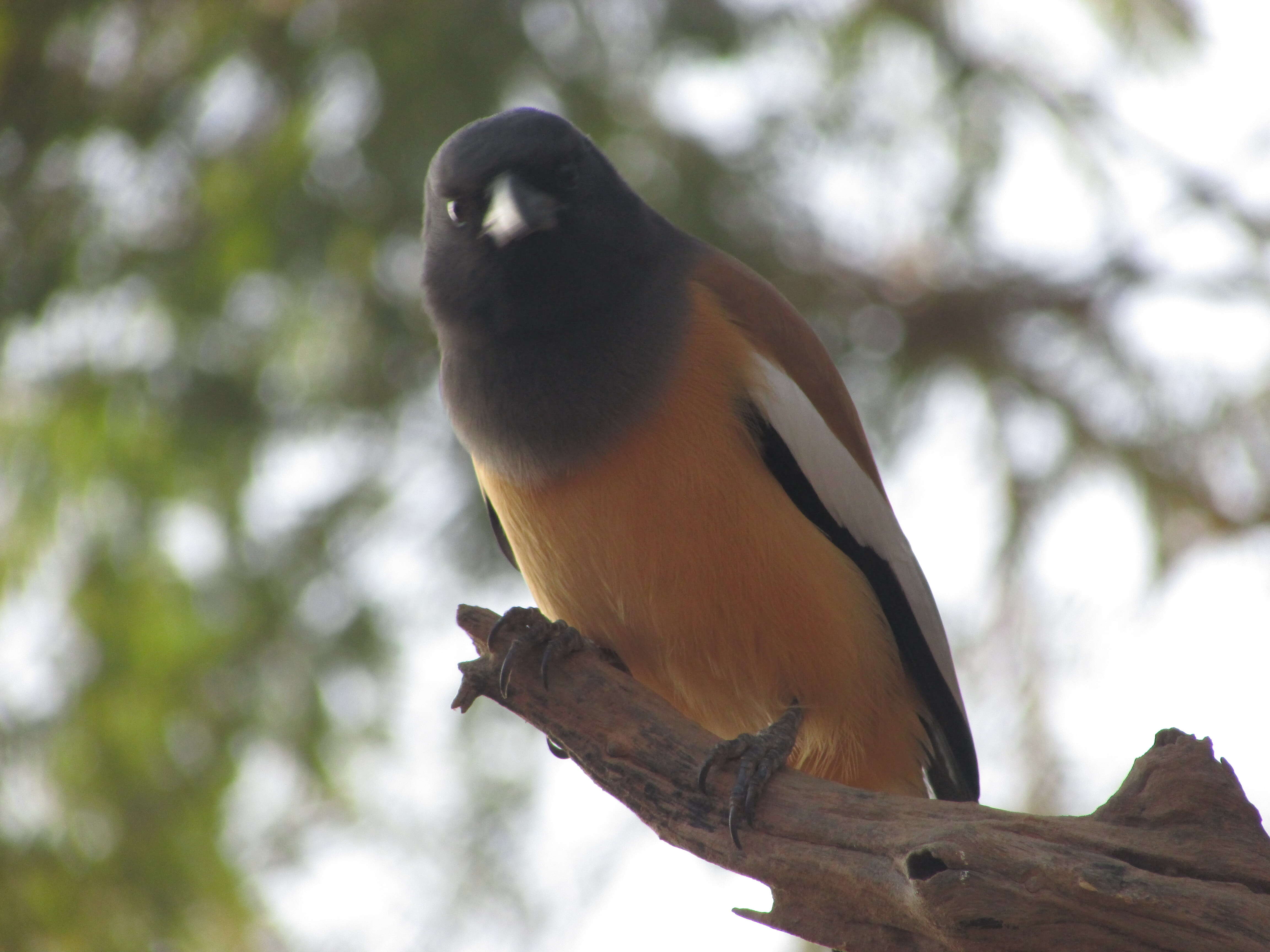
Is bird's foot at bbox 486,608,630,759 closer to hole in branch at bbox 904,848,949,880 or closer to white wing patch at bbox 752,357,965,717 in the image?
white wing patch at bbox 752,357,965,717

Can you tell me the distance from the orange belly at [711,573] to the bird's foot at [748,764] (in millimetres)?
351

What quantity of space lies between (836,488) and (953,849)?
4.83 feet

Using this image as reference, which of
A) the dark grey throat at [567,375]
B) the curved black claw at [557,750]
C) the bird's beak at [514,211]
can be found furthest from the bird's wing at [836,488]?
the curved black claw at [557,750]

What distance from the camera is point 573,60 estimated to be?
518 cm

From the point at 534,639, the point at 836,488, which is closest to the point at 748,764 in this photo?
the point at 534,639

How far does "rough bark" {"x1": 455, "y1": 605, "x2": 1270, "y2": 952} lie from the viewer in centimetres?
248

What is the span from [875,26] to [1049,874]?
174 inches

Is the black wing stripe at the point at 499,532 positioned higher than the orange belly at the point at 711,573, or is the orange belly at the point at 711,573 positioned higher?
the black wing stripe at the point at 499,532

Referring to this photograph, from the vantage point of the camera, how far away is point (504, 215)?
3.45 meters

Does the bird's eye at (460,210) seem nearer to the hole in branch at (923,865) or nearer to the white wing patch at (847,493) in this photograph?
the white wing patch at (847,493)

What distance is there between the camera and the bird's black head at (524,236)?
11.5ft

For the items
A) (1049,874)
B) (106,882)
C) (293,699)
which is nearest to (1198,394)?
(1049,874)

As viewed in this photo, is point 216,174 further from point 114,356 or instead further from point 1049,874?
point 1049,874

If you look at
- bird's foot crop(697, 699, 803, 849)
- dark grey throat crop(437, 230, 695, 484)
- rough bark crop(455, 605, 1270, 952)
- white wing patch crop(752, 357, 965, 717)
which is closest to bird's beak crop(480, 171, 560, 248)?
dark grey throat crop(437, 230, 695, 484)
